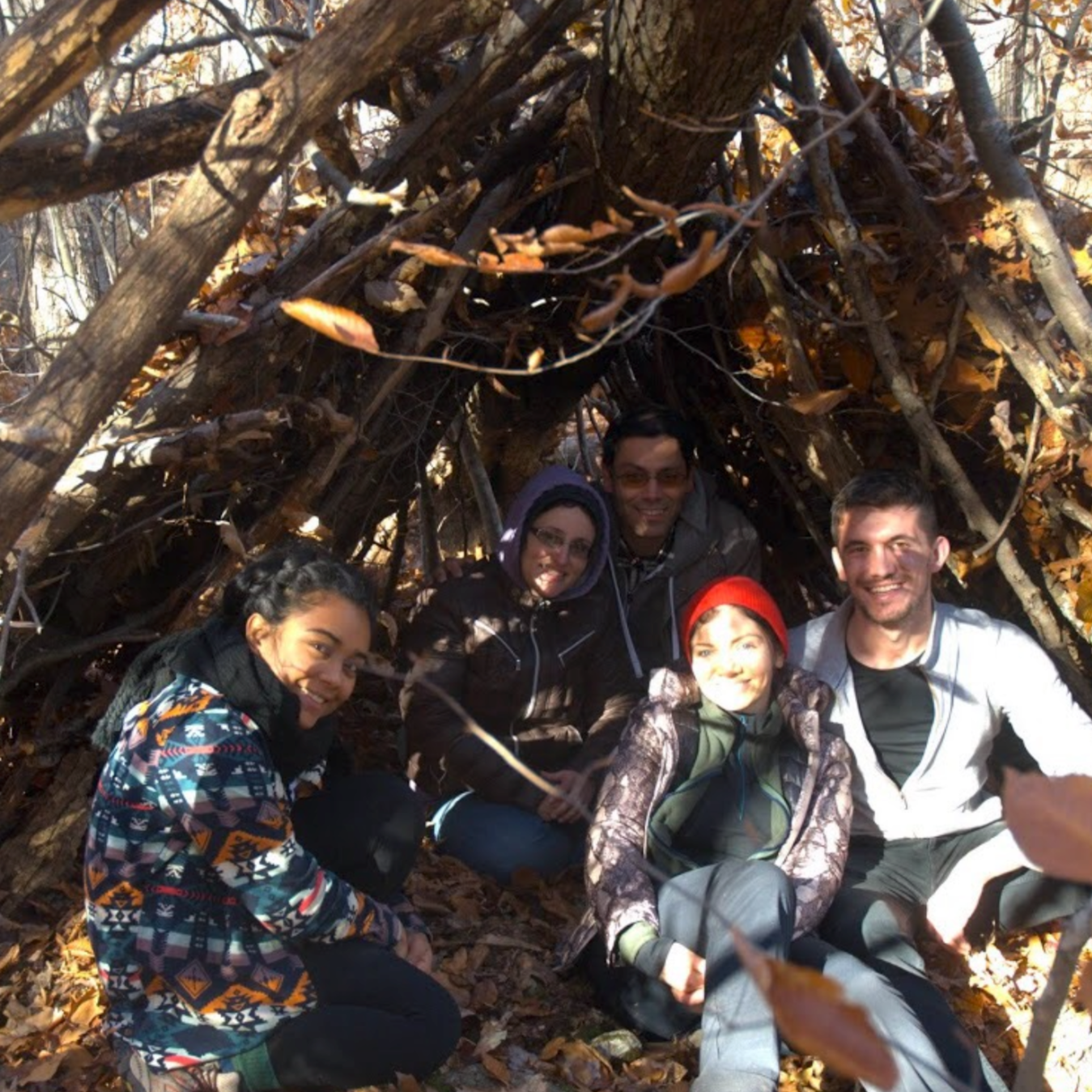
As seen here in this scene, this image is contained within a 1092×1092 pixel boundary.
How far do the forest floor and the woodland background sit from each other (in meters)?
0.01

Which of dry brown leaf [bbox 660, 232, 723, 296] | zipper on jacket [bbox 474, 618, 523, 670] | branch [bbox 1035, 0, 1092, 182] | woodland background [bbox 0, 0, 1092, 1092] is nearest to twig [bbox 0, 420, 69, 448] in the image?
woodland background [bbox 0, 0, 1092, 1092]

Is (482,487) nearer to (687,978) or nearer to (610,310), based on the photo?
(687,978)

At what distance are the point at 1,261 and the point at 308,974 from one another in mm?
4750

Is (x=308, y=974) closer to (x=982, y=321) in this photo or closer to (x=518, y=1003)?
(x=518, y=1003)

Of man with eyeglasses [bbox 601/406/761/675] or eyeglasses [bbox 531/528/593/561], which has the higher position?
man with eyeglasses [bbox 601/406/761/675]

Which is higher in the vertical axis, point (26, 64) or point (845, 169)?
point (845, 169)

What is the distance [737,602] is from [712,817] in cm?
62

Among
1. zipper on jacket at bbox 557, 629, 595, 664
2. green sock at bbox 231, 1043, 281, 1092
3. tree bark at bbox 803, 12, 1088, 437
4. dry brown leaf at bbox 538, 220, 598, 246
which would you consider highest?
tree bark at bbox 803, 12, 1088, 437

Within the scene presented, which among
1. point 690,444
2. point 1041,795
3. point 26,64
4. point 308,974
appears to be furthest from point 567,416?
point 1041,795

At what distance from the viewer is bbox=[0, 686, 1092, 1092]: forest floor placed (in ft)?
10.6

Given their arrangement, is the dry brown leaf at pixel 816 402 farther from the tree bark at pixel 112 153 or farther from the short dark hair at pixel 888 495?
the tree bark at pixel 112 153

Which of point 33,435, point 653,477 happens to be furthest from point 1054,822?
point 653,477

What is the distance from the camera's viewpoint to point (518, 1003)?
355 centimetres

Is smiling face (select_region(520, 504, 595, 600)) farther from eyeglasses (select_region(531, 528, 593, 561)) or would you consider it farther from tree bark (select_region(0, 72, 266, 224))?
tree bark (select_region(0, 72, 266, 224))
